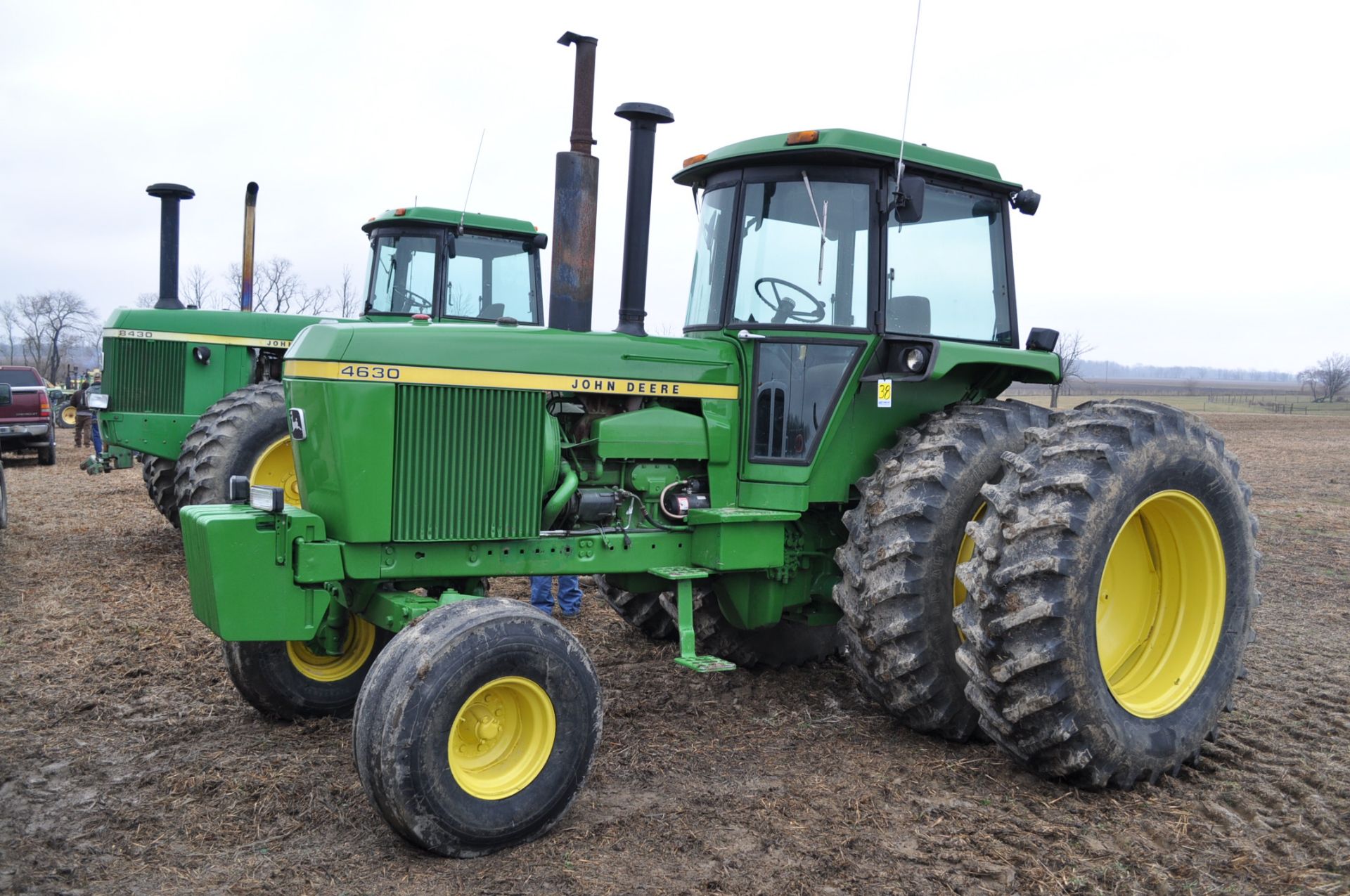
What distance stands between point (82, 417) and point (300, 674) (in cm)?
1809

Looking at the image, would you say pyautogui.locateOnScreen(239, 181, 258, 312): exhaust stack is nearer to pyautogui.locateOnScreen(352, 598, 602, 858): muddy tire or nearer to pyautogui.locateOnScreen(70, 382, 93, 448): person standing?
pyautogui.locateOnScreen(352, 598, 602, 858): muddy tire

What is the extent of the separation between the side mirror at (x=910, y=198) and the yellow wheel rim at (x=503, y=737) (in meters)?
2.66

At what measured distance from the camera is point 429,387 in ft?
14.3

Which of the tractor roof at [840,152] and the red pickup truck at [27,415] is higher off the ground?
the tractor roof at [840,152]

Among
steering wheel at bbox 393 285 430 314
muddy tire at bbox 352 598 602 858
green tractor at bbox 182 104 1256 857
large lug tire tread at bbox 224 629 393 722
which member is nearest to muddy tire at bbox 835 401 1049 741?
green tractor at bbox 182 104 1256 857

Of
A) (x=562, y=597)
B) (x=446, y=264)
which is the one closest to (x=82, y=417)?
(x=446, y=264)

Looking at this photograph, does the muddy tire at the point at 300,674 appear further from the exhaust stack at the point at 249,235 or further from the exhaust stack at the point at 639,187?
the exhaust stack at the point at 249,235

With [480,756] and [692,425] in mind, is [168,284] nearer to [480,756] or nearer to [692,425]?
[692,425]

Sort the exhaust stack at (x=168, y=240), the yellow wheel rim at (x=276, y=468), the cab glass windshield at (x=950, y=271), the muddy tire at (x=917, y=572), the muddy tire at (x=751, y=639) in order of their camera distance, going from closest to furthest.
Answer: the muddy tire at (x=917, y=572) → the cab glass windshield at (x=950, y=271) → the muddy tire at (x=751, y=639) → the yellow wheel rim at (x=276, y=468) → the exhaust stack at (x=168, y=240)

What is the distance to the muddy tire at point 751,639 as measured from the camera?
602cm

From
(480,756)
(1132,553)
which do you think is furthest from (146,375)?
(1132,553)

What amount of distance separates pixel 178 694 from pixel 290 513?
1916 mm

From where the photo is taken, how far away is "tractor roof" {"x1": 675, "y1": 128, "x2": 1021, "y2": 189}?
16.0 ft

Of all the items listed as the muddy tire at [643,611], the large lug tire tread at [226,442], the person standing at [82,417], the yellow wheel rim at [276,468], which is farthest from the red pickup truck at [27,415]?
the muddy tire at [643,611]
